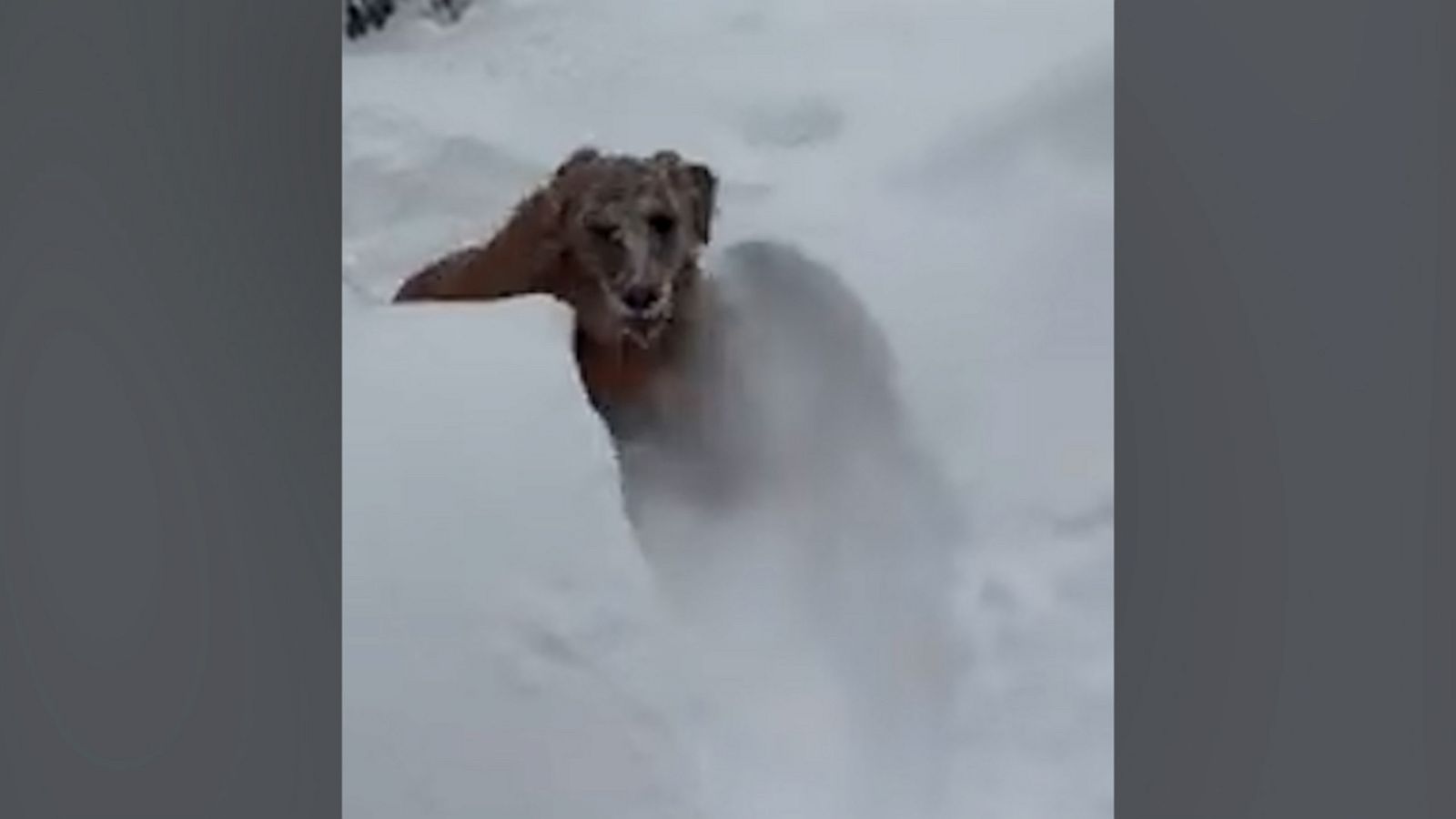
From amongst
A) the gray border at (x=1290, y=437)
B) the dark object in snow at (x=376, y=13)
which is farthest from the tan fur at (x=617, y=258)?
the gray border at (x=1290, y=437)

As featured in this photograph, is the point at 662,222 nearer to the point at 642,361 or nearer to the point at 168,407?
the point at 642,361

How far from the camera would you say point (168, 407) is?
6.40 ft

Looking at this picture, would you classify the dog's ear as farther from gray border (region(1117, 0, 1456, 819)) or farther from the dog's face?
gray border (region(1117, 0, 1456, 819))

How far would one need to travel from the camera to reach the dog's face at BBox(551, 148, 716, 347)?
1.77m

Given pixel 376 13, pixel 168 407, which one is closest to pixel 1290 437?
pixel 376 13

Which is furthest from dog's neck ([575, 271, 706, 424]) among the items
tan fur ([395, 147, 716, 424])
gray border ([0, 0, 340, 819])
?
gray border ([0, 0, 340, 819])

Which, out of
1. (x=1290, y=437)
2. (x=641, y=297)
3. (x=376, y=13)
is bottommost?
(x=1290, y=437)

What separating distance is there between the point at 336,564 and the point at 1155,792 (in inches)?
27.7

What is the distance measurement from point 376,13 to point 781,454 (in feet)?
1.65

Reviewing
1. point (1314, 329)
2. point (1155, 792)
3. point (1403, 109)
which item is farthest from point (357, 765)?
point (1403, 109)

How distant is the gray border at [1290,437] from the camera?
172 cm

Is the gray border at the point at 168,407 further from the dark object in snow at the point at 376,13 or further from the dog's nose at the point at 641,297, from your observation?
the dog's nose at the point at 641,297

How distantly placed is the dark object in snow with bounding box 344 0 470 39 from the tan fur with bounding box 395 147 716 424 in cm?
16

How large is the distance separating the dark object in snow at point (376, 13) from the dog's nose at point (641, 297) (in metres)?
0.27
